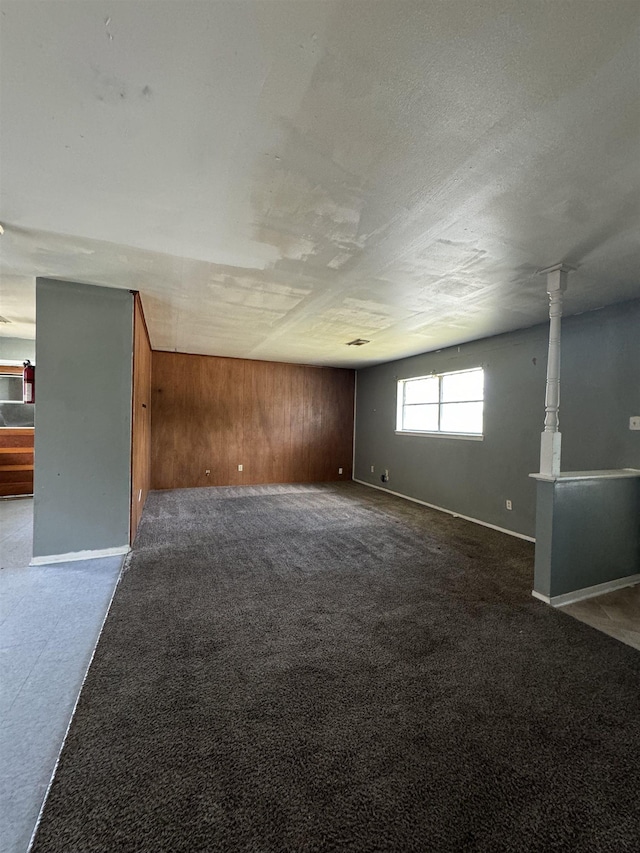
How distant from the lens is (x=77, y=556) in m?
3.13

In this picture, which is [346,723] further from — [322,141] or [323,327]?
[323,327]

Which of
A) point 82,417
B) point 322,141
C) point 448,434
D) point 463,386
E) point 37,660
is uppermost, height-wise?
point 322,141

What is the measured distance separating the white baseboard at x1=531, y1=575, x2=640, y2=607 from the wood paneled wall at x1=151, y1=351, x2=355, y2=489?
16.8ft

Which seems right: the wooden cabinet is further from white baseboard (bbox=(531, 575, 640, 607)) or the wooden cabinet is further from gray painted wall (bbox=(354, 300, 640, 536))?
white baseboard (bbox=(531, 575, 640, 607))

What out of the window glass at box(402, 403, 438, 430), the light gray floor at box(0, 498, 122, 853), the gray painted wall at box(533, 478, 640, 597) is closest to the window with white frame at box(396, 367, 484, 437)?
the window glass at box(402, 403, 438, 430)

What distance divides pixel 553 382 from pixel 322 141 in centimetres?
229

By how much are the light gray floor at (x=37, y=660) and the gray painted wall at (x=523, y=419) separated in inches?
161

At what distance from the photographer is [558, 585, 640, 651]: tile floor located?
2182mm

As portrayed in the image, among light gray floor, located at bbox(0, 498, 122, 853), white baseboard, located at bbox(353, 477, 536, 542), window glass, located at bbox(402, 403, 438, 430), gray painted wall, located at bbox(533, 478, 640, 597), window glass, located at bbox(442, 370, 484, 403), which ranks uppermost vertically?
window glass, located at bbox(442, 370, 484, 403)

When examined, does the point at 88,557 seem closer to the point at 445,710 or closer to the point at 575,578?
the point at 445,710

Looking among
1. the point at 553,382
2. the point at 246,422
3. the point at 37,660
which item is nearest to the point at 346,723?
the point at 37,660

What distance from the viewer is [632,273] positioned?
8.56ft

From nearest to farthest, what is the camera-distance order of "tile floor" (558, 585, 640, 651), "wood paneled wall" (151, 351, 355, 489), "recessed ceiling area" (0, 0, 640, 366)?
"recessed ceiling area" (0, 0, 640, 366) < "tile floor" (558, 585, 640, 651) < "wood paneled wall" (151, 351, 355, 489)

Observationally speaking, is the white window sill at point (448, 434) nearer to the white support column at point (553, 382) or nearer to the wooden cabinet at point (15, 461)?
the white support column at point (553, 382)
